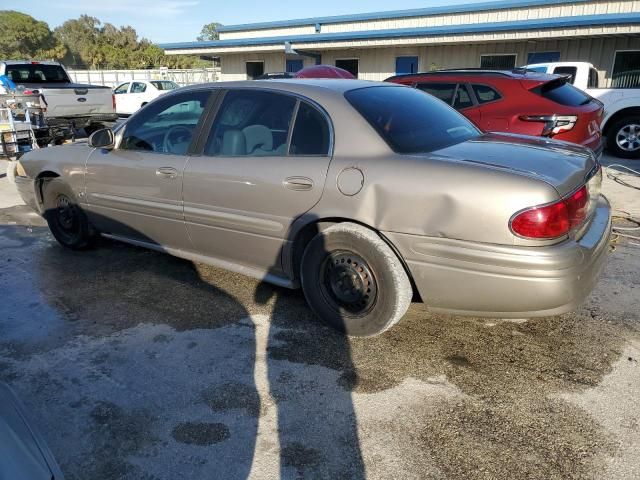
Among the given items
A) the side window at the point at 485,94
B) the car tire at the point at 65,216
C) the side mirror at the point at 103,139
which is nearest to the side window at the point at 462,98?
the side window at the point at 485,94

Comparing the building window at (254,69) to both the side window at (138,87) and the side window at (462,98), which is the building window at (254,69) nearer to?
the side window at (138,87)

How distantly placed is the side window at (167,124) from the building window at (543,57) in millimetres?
14574

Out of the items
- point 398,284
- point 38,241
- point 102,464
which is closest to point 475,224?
point 398,284

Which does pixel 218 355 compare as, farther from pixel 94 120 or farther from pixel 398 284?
pixel 94 120

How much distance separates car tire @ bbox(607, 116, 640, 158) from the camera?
9.77m

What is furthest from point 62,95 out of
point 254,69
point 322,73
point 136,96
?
point 254,69

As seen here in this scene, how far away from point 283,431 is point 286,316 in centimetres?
125

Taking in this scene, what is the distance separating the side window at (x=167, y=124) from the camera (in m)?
3.98

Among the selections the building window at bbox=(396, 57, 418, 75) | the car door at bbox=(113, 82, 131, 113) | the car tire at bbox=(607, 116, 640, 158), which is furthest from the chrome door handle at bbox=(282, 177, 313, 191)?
the car door at bbox=(113, 82, 131, 113)

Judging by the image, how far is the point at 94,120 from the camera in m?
12.1

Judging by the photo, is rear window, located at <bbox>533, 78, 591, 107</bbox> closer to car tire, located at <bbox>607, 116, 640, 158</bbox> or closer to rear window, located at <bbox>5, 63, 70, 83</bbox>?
car tire, located at <bbox>607, 116, 640, 158</bbox>

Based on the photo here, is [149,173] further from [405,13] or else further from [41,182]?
[405,13]

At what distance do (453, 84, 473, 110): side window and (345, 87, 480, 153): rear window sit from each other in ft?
10.7

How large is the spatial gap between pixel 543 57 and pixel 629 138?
702 cm
